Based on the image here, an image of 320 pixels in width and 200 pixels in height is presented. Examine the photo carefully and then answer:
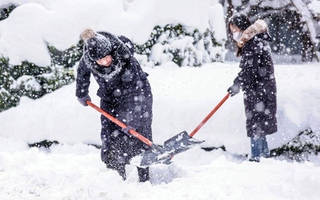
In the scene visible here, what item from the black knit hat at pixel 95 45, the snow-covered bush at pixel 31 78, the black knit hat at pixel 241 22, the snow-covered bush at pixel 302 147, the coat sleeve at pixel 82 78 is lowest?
the snow-covered bush at pixel 302 147

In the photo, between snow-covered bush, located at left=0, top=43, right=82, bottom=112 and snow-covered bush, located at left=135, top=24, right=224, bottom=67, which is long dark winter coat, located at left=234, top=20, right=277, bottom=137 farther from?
snow-covered bush, located at left=0, top=43, right=82, bottom=112

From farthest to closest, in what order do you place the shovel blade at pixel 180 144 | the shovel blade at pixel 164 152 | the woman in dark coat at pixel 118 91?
the shovel blade at pixel 180 144 → the shovel blade at pixel 164 152 → the woman in dark coat at pixel 118 91

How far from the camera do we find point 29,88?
20.1 feet

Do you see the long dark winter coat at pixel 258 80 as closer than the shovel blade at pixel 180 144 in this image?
No

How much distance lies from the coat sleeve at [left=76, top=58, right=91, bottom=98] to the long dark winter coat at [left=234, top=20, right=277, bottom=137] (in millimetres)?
1652

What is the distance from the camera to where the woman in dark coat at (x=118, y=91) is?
3141mm

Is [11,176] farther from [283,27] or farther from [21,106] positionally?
[283,27]

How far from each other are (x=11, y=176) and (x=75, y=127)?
7.48 feet

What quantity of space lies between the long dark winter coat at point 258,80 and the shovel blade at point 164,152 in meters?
0.92

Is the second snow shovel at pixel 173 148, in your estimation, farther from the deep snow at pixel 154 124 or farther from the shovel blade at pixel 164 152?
the deep snow at pixel 154 124

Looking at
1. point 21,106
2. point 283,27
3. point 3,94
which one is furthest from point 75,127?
point 283,27

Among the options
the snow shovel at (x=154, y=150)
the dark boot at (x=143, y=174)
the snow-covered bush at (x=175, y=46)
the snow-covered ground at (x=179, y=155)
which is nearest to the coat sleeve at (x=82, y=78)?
the snow shovel at (x=154, y=150)

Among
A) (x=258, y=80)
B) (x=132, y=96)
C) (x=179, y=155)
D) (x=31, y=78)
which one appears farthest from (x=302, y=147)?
(x=31, y=78)

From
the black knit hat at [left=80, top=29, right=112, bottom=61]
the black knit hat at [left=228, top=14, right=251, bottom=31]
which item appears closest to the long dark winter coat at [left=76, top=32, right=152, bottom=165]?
the black knit hat at [left=80, top=29, right=112, bottom=61]
